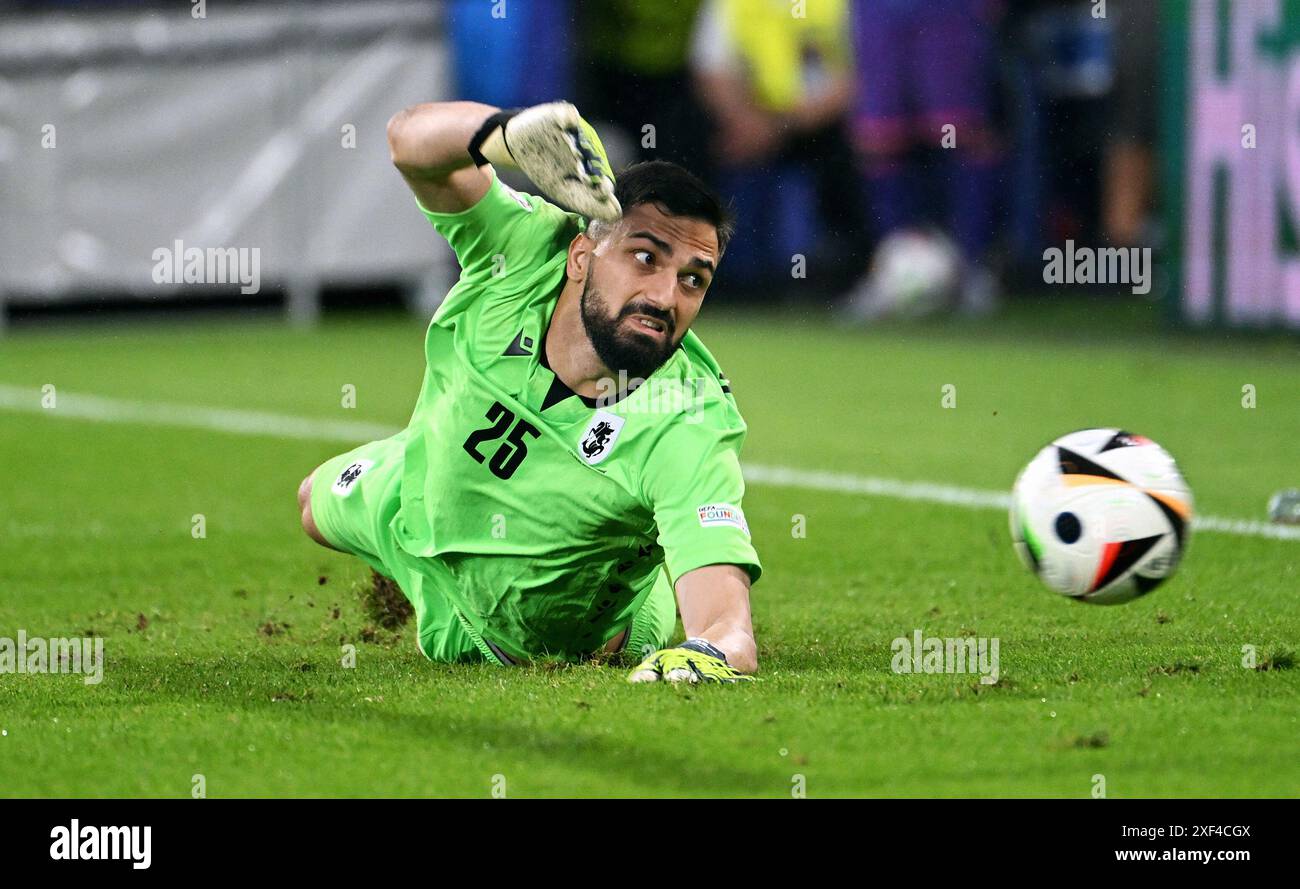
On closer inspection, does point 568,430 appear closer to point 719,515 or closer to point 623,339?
point 623,339

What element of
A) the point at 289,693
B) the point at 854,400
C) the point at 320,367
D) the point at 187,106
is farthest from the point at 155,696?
the point at 187,106

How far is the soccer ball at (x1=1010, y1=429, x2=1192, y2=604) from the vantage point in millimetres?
5648

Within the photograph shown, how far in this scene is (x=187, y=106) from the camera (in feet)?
59.9

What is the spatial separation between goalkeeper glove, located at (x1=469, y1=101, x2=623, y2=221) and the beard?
0.48 meters

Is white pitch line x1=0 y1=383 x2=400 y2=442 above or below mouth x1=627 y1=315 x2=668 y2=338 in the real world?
above

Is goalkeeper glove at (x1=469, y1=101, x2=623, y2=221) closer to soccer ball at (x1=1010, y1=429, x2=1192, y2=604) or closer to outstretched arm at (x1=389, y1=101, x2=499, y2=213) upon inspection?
outstretched arm at (x1=389, y1=101, x2=499, y2=213)

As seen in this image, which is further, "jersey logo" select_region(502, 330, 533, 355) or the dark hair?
"jersey logo" select_region(502, 330, 533, 355)

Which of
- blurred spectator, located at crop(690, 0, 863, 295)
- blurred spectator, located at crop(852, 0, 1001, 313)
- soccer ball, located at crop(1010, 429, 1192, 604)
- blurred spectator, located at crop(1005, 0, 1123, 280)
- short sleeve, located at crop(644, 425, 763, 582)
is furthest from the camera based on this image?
blurred spectator, located at crop(1005, 0, 1123, 280)

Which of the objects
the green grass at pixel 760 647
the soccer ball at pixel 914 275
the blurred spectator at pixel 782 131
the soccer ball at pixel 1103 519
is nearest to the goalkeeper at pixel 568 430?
the green grass at pixel 760 647

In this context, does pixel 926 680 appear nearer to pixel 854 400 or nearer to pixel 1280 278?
pixel 854 400

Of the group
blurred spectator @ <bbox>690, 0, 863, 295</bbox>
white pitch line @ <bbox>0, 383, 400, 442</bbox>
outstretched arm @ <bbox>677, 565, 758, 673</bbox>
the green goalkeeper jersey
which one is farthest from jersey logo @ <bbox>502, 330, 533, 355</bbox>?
blurred spectator @ <bbox>690, 0, 863, 295</bbox>

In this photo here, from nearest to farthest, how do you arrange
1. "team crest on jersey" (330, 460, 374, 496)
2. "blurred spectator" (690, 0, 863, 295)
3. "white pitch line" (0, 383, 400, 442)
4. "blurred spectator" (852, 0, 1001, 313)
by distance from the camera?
"team crest on jersey" (330, 460, 374, 496)
"white pitch line" (0, 383, 400, 442)
"blurred spectator" (852, 0, 1001, 313)
"blurred spectator" (690, 0, 863, 295)

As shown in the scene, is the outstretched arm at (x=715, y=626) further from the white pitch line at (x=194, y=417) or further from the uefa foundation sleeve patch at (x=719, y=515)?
the white pitch line at (x=194, y=417)
